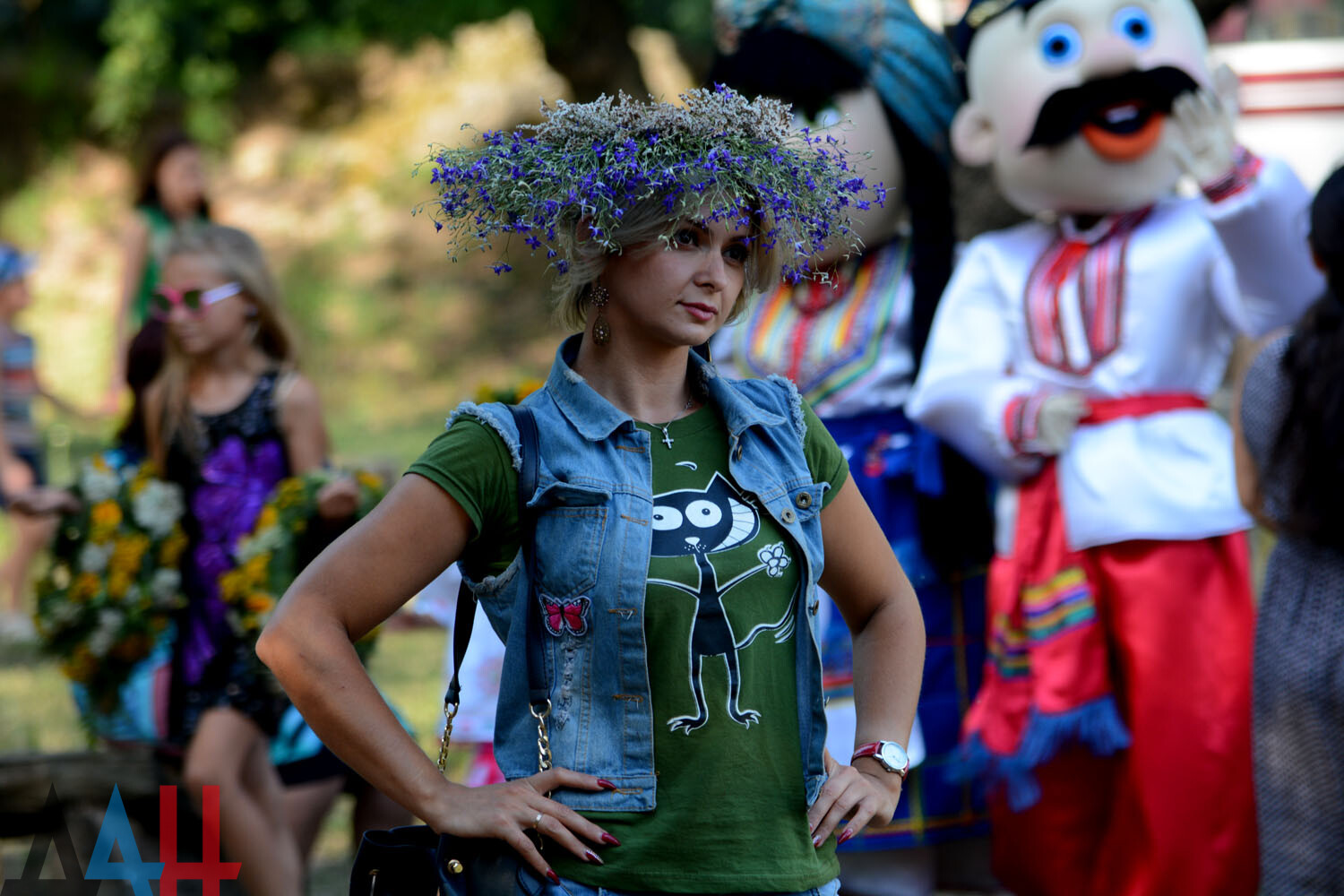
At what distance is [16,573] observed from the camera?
22.6 ft

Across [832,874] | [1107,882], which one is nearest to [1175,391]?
[1107,882]

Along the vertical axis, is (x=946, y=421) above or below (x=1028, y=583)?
above

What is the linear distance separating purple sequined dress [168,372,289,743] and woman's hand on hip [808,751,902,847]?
80.9 inches

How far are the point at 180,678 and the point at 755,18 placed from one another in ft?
7.58

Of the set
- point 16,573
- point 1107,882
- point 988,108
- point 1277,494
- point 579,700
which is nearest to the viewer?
point 579,700

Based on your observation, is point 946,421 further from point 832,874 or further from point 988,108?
point 832,874

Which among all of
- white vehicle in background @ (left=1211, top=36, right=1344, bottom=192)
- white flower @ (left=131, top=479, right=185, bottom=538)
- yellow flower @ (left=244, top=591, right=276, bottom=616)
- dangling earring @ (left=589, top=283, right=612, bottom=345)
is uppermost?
white vehicle in background @ (left=1211, top=36, right=1344, bottom=192)

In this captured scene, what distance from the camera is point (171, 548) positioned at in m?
3.73

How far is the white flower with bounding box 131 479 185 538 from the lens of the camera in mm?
3717

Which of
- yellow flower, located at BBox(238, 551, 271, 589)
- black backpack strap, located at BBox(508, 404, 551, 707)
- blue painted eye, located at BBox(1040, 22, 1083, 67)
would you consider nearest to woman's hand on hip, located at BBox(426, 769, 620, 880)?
black backpack strap, located at BBox(508, 404, 551, 707)

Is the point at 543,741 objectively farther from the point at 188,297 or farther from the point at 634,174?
the point at 188,297

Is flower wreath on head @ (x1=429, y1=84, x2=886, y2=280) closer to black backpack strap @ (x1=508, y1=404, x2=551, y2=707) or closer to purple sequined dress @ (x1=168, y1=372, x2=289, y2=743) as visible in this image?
black backpack strap @ (x1=508, y1=404, x2=551, y2=707)

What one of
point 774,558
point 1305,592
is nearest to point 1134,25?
point 1305,592

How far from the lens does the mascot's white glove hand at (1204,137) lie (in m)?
3.54
